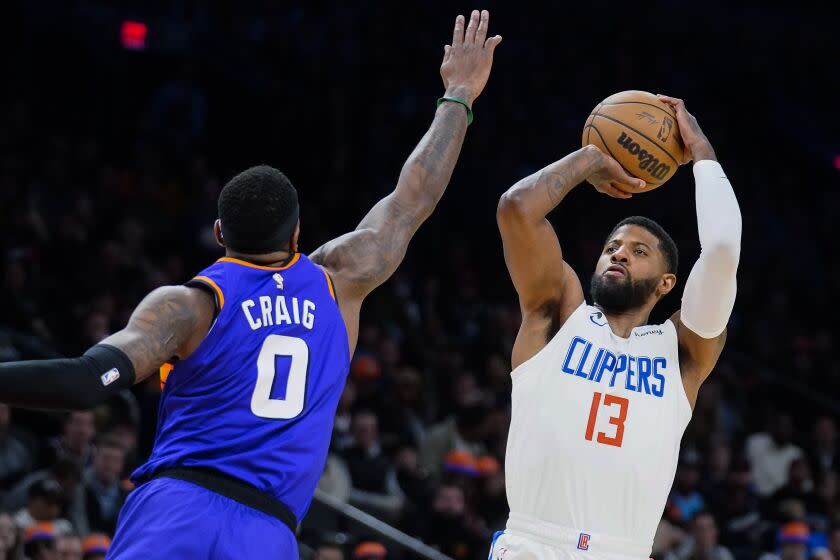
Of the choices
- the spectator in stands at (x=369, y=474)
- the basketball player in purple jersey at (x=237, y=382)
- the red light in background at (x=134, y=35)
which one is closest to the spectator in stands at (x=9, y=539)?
the spectator in stands at (x=369, y=474)

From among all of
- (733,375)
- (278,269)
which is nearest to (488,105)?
(733,375)

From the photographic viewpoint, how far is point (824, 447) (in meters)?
13.0

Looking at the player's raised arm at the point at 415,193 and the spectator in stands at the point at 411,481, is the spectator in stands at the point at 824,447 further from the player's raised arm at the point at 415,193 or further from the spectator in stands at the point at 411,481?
the player's raised arm at the point at 415,193

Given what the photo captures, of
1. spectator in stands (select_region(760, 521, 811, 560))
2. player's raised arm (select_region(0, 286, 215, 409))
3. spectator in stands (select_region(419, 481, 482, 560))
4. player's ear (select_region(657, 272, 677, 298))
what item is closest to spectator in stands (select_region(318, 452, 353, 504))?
spectator in stands (select_region(419, 481, 482, 560))

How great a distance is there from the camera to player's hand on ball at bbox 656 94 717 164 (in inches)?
207

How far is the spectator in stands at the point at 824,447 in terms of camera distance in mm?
12875

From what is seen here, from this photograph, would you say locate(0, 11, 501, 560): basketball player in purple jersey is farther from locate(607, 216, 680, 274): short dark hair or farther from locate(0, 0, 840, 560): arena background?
locate(0, 0, 840, 560): arena background

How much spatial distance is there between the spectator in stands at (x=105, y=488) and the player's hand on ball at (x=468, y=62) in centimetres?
449

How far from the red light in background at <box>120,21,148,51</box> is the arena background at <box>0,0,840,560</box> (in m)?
0.05

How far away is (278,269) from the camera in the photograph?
389 centimetres

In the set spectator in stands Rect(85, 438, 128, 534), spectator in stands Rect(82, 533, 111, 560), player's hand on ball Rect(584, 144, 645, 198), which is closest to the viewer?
player's hand on ball Rect(584, 144, 645, 198)

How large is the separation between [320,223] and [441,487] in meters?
4.62

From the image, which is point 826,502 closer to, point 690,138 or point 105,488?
point 105,488

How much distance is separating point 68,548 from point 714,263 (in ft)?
14.6
